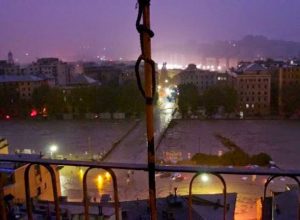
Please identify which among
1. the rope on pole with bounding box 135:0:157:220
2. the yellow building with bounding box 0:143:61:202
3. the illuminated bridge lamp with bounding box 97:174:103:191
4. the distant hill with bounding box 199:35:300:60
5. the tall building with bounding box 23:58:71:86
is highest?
the distant hill with bounding box 199:35:300:60

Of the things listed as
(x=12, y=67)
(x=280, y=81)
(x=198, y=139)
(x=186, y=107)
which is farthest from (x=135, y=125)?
(x=12, y=67)

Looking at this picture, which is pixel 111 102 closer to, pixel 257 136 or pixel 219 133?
pixel 219 133

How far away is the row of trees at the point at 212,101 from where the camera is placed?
1891 centimetres

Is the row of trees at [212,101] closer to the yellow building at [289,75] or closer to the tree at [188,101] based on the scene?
the tree at [188,101]

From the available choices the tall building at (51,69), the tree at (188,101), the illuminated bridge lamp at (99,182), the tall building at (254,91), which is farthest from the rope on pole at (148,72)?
the tall building at (51,69)

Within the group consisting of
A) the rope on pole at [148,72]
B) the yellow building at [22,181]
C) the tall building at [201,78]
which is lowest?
the yellow building at [22,181]

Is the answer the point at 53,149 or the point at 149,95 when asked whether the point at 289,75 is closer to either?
the point at 53,149

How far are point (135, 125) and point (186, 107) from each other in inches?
123

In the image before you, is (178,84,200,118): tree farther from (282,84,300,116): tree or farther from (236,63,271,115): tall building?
(282,84,300,116): tree

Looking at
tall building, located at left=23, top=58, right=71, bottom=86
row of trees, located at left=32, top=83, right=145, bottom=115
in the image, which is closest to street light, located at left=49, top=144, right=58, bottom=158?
row of trees, located at left=32, top=83, right=145, bottom=115

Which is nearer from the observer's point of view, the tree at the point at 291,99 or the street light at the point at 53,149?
the street light at the point at 53,149

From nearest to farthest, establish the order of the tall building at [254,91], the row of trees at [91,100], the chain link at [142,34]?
the chain link at [142,34] → the row of trees at [91,100] → the tall building at [254,91]

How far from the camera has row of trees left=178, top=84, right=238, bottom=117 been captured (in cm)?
1891

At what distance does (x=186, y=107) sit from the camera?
19078mm
